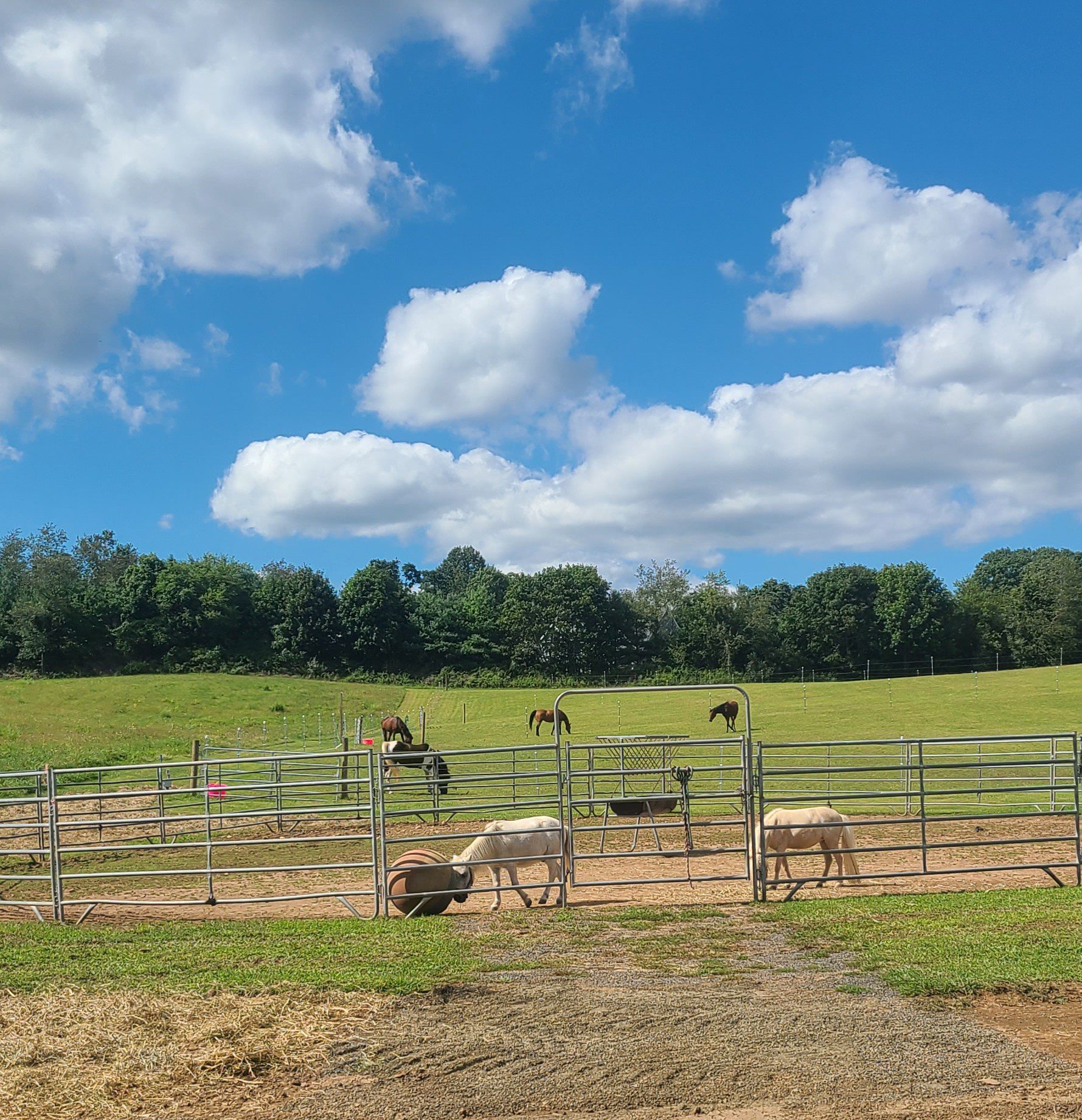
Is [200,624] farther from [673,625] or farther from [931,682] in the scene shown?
[931,682]

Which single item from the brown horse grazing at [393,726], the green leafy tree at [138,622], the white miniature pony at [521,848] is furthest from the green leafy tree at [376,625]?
the white miniature pony at [521,848]

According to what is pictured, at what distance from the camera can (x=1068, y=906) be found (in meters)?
8.80

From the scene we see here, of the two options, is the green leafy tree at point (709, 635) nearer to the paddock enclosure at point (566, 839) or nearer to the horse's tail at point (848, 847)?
the paddock enclosure at point (566, 839)

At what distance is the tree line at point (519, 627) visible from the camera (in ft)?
198

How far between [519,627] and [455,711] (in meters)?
22.2

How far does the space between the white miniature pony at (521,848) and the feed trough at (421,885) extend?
272 millimetres

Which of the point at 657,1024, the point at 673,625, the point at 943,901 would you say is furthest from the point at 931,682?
the point at 657,1024

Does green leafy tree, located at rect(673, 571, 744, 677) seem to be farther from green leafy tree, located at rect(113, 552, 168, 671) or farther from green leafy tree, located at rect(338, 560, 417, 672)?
green leafy tree, located at rect(113, 552, 168, 671)

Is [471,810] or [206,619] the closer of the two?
[471,810]

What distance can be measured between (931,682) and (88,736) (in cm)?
3486

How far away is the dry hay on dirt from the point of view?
463 centimetres

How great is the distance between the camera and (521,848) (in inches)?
395

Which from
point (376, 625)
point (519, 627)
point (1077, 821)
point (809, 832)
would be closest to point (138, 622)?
point (376, 625)

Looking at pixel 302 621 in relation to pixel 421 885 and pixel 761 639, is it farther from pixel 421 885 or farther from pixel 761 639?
pixel 421 885
